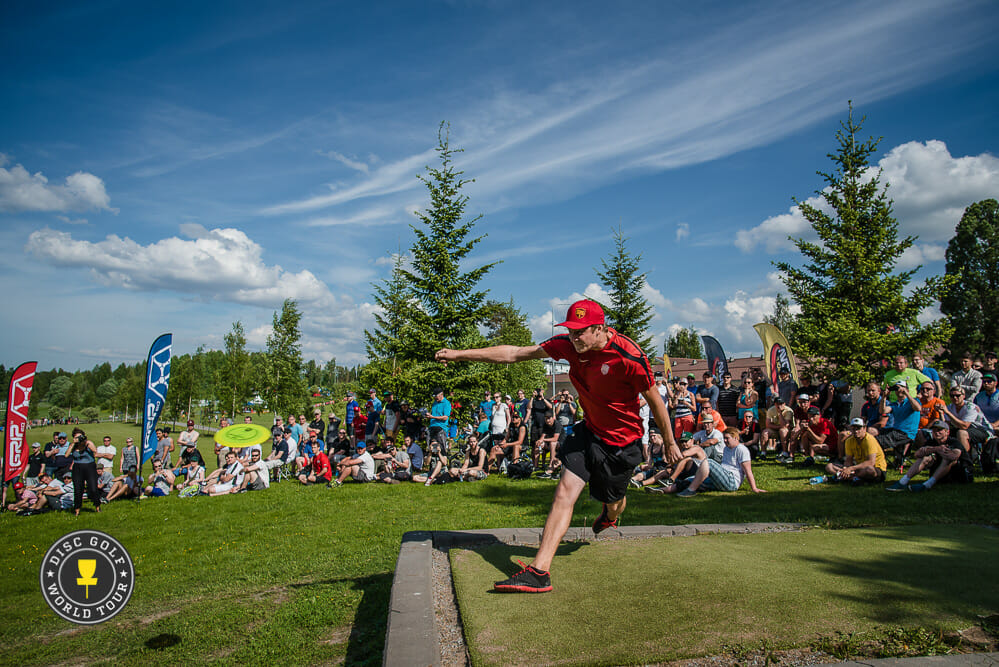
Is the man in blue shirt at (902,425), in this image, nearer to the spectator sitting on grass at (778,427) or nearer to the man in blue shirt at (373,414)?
the spectator sitting on grass at (778,427)

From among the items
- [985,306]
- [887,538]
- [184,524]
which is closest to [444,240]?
[184,524]

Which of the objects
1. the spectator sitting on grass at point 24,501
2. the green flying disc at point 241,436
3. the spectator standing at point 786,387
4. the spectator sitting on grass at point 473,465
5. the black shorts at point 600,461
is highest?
the spectator standing at point 786,387

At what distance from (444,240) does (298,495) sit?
1114cm

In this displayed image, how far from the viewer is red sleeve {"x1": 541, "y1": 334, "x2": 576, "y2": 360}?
4.62 meters

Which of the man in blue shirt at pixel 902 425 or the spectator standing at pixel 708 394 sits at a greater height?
the spectator standing at pixel 708 394

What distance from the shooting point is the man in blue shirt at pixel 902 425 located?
10.5 meters

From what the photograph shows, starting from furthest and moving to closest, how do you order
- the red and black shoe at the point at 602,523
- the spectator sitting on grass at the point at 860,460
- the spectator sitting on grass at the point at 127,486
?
the spectator sitting on grass at the point at 127,486
the spectator sitting on grass at the point at 860,460
the red and black shoe at the point at 602,523

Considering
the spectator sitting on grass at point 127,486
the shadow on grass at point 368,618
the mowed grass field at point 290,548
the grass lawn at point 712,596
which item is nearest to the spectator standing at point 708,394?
the mowed grass field at point 290,548

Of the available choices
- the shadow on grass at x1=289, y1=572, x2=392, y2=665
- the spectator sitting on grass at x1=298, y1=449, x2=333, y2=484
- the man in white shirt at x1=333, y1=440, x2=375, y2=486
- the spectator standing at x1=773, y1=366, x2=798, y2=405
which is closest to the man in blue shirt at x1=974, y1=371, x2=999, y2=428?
the spectator standing at x1=773, y1=366, x2=798, y2=405

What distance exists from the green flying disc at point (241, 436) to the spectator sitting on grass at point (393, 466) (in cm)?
290

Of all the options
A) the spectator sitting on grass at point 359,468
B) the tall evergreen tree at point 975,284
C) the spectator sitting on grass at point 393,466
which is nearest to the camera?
the spectator sitting on grass at point 393,466

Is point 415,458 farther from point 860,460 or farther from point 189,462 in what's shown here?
point 860,460

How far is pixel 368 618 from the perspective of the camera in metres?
5.06

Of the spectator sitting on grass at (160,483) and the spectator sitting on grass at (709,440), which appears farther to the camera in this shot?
the spectator sitting on grass at (160,483)
